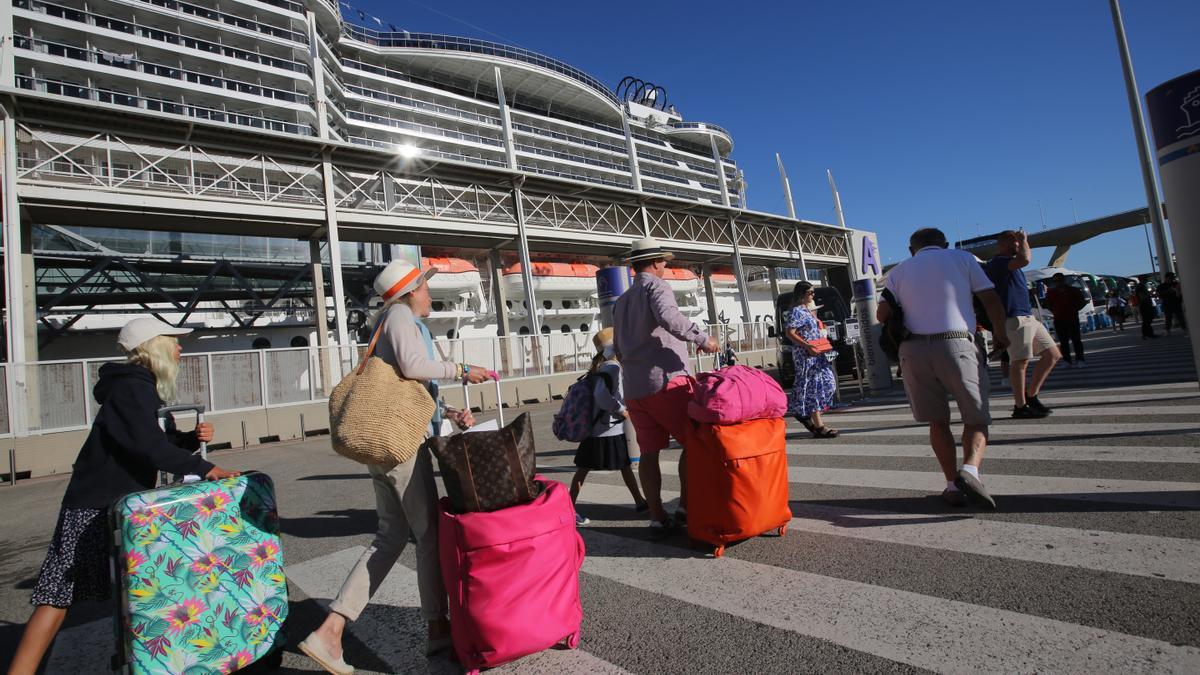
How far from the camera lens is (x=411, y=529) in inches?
98.7

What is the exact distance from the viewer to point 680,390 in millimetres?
3502

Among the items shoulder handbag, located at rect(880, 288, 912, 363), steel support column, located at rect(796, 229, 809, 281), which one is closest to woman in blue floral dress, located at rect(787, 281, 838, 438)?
shoulder handbag, located at rect(880, 288, 912, 363)

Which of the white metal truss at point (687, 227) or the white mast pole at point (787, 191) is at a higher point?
the white mast pole at point (787, 191)

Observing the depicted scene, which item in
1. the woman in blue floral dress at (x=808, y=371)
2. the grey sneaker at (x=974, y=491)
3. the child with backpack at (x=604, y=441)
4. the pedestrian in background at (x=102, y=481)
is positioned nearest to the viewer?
the pedestrian in background at (x=102, y=481)

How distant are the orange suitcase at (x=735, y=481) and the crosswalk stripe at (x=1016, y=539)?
18.7 inches

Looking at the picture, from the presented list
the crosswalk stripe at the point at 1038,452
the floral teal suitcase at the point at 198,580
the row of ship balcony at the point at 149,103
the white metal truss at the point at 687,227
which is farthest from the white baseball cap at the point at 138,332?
the row of ship balcony at the point at 149,103

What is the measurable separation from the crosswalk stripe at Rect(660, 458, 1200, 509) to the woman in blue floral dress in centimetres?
180

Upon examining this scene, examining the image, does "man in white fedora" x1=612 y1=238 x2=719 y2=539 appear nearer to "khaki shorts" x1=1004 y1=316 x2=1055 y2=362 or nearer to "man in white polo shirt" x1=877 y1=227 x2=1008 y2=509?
"man in white polo shirt" x1=877 y1=227 x2=1008 y2=509

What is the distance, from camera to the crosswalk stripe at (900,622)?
→ 181cm

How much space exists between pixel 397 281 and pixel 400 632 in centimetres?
162

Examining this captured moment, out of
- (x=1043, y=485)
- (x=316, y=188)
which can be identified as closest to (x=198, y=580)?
(x=1043, y=485)

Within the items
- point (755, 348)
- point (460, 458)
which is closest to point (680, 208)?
point (755, 348)

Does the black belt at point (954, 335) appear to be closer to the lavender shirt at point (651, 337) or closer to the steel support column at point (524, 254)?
the lavender shirt at point (651, 337)

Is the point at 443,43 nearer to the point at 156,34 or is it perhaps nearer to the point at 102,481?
the point at 156,34
